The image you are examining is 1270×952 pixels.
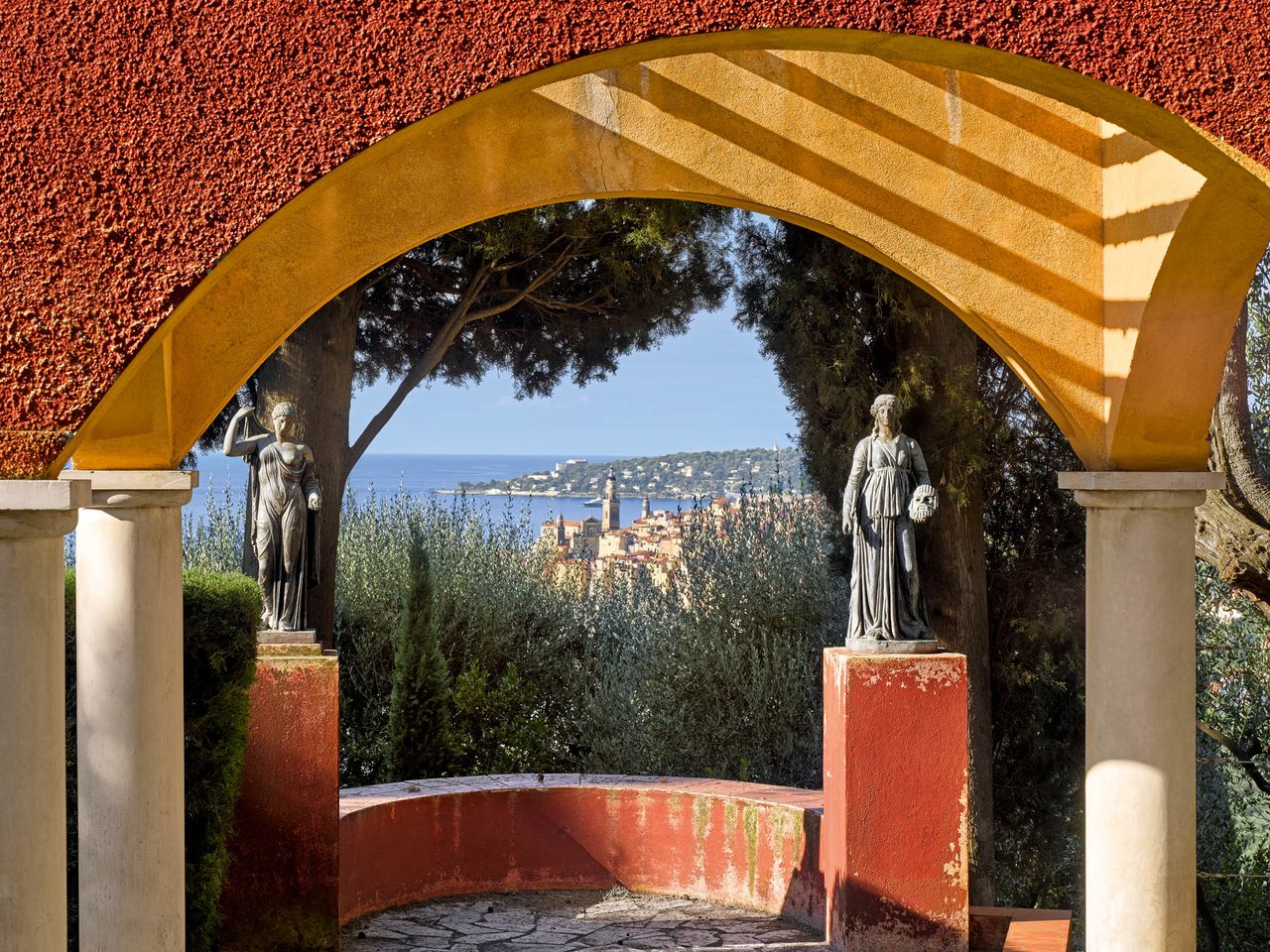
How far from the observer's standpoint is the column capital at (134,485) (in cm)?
520

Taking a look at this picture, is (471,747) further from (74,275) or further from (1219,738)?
(74,275)

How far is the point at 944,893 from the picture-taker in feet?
21.5

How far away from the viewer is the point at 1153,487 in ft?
17.1

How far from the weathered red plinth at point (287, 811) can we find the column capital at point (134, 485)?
1694mm

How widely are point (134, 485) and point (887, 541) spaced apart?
11.7 feet

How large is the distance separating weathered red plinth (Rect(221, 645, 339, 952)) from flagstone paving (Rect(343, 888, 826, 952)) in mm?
457

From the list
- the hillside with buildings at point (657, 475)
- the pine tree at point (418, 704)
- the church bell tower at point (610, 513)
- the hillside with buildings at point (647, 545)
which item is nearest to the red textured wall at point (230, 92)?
the pine tree at point (418, 704)

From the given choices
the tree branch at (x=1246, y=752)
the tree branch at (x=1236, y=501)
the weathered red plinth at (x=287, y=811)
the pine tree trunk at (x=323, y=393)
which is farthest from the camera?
the tree branch at (x=1246, y=752)

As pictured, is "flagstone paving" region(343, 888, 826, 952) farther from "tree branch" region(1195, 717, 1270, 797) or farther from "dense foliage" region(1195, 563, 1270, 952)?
"dense foliage" region(1195, 563, 1270, 952)

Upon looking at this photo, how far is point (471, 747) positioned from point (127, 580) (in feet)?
22.5

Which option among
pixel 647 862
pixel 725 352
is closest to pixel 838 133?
pixel 647 862

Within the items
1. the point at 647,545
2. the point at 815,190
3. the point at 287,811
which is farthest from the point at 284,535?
the point at 647,545

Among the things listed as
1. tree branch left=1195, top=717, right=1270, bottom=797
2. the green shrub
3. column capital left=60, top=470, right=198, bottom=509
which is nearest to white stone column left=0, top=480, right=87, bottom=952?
column capital left=60, top=470, right=198, bottom=509

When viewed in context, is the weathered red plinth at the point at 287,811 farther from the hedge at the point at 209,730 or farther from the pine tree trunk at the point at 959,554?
the pine tree trunk at the point at 959,554
